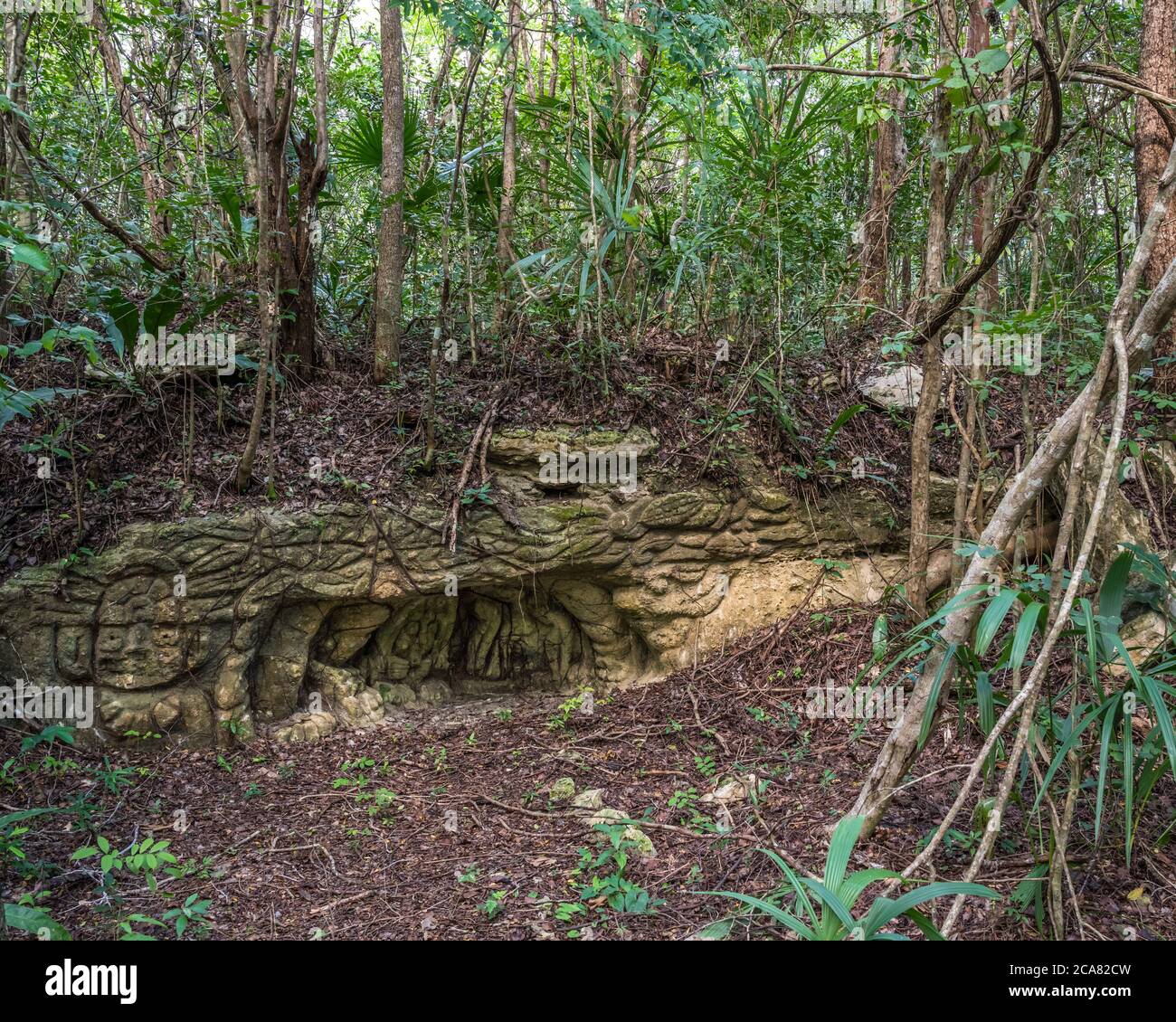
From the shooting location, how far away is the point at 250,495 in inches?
210

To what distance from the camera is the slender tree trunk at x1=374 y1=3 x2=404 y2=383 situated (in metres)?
6.23

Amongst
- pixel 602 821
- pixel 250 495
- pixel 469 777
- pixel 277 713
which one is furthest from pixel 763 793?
pixel 250 495

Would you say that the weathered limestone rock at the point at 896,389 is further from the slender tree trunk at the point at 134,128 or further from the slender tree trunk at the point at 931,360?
the slender tree trunk at the point at 134,128

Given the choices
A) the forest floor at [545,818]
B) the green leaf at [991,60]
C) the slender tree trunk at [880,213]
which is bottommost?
the forest floor at [545,818]

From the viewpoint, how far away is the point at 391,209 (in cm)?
643

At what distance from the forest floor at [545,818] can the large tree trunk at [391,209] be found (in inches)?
117

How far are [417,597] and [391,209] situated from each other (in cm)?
322

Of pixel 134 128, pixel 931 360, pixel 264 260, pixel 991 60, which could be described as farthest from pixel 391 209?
pixel 991 60

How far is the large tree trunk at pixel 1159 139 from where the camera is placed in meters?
5.49

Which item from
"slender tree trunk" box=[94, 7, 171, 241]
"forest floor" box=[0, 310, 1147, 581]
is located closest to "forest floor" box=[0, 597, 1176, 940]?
"forest floor" box=[0, 310, 1147, 581]

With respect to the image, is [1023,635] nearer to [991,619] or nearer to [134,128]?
[991,619]

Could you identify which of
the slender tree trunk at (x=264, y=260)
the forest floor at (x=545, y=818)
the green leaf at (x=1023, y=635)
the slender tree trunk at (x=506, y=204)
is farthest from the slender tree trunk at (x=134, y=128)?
the green leaf at (x=1023, y=635)

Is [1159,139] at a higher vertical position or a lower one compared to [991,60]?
higher

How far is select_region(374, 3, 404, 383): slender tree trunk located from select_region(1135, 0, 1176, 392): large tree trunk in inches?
215
